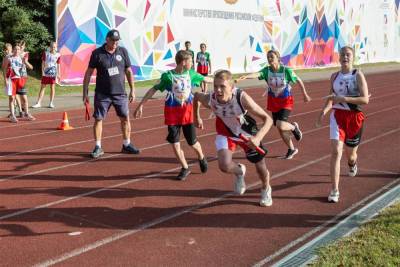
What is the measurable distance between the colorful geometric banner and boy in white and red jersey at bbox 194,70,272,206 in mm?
16320

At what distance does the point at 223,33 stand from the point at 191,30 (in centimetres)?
306

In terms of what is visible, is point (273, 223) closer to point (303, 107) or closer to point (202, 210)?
point (202, 210)

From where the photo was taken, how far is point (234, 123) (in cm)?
600

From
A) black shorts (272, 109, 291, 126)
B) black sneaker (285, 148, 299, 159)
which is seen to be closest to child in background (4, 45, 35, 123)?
black shorts (272, 109, 291, 126)

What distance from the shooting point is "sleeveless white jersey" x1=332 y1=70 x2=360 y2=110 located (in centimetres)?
644

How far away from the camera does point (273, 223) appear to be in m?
5.65

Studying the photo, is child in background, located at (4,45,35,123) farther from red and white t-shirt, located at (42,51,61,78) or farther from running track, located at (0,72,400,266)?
running track, located at (0,72,400,266)

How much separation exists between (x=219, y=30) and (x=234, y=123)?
979 inches

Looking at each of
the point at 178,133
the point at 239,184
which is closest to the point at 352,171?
the point at 239,184

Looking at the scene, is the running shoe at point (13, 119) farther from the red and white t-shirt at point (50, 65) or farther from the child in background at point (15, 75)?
→ the red and white t-shirt at point (50, 65)

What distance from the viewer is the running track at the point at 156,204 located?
483 centimetres

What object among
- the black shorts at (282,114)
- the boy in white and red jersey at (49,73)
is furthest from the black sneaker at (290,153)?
the boy in white and red jersey at (49,73)

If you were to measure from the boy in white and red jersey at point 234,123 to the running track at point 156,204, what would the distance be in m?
0.45

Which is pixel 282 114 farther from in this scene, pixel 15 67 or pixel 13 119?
pixel 15 67
